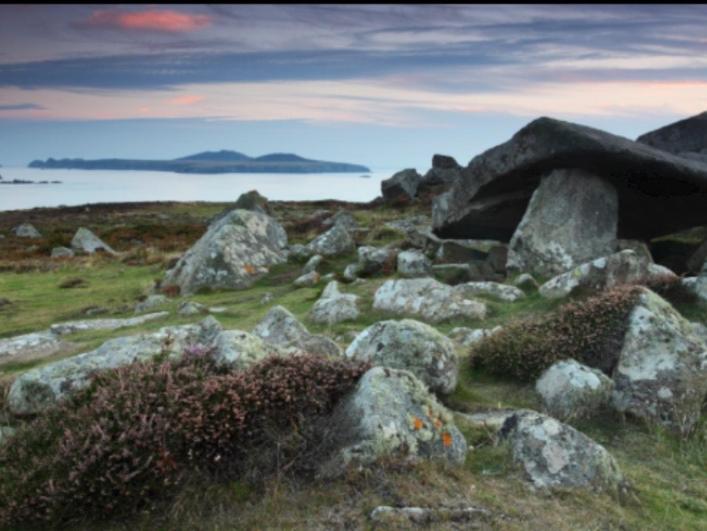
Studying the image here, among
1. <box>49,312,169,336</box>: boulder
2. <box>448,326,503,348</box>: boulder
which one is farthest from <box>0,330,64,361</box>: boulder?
<box>448,326,503,348</box>: boulder

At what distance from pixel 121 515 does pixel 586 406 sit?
7008 mm

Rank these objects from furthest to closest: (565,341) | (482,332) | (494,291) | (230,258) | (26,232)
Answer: (26,232) → (230,258) → (494,291) → (482,332) → (565,341)

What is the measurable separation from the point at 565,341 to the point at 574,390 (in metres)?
1.65

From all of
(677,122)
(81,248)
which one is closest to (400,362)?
(677,122)

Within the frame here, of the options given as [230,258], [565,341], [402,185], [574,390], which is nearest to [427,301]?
[565,341]

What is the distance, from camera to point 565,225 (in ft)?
73.5

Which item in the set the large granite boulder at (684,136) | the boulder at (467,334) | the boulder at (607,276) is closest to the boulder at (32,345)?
the boulder at (467,334)

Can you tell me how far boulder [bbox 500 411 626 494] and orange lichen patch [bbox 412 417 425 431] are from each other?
1.18 meters

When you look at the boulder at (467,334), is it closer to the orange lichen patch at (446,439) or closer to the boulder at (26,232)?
the orange lichen patch at (446,439)

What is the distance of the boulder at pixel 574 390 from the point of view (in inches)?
424

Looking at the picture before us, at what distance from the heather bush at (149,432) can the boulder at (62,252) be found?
4020cm

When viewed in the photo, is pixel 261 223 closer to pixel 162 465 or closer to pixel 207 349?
pixel 207 349

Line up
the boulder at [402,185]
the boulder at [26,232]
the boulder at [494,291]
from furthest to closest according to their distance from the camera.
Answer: the boulder at [402,185] → the boulder at [26,232] → the boulder at [494,291]

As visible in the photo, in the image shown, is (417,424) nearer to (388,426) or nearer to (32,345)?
(388,426)
